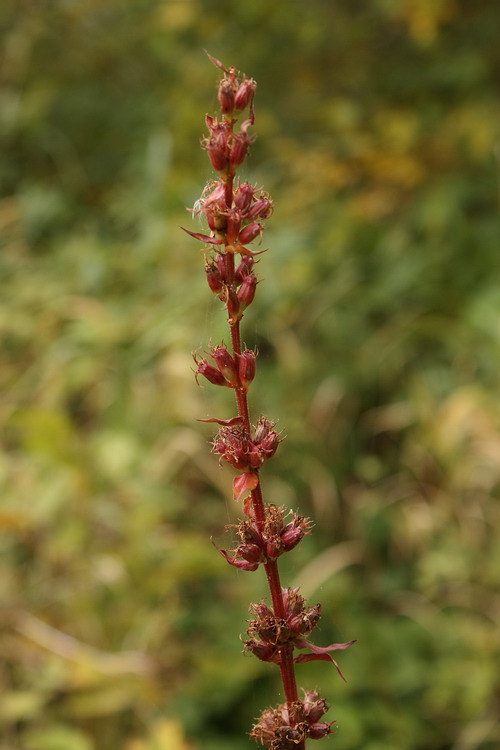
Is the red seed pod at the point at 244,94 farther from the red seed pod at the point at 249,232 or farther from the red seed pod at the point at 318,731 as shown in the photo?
the red seed pod at the point at 318,731

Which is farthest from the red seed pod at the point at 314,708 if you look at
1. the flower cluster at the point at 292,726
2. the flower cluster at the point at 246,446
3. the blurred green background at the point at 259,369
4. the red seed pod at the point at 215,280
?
the blurred green background at the point at 259,369

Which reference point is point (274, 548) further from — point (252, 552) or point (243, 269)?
point (243, 269)

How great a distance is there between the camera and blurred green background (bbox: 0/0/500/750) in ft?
7.16

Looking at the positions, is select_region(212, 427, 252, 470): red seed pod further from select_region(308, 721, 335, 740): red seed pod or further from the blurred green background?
the blurred green background

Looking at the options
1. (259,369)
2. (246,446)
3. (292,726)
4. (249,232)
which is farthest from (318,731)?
(259,369)

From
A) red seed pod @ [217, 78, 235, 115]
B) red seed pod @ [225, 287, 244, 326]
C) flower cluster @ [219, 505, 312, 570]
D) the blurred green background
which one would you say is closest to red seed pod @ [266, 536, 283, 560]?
flower cluster @ [219, 505, 312, 570]

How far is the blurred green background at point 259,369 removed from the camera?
2184mm

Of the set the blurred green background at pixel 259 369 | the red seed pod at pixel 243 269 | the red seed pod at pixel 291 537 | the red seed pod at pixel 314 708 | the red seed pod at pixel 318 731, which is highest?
the blurred green background at pixel 259 369

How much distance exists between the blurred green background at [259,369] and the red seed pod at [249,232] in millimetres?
990

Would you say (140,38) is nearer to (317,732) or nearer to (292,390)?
(292,390)

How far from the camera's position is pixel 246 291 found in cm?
48

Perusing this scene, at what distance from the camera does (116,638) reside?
2.26m

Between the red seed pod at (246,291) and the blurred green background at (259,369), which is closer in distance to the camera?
the red seed pod at (246,291)

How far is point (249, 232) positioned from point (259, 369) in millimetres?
2685
